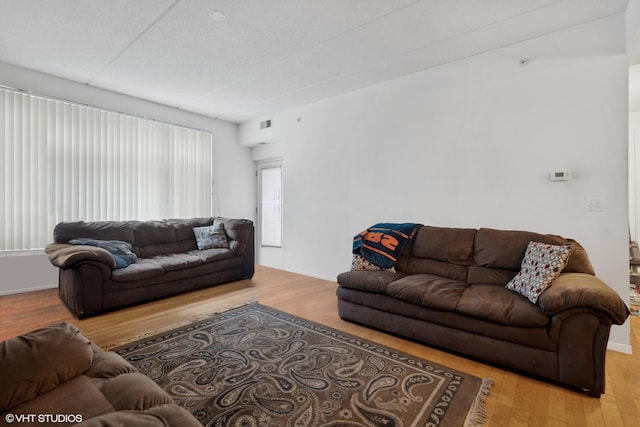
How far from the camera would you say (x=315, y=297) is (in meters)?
3.90

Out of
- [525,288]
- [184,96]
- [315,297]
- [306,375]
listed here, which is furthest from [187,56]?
[525,288]

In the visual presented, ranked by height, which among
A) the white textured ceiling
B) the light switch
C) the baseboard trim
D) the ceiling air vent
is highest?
the white textured ceiling

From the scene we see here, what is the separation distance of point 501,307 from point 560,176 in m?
1.52

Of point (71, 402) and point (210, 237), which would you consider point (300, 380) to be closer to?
point (71, 402)

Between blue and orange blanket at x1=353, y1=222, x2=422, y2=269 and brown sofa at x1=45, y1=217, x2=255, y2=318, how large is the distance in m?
2.07

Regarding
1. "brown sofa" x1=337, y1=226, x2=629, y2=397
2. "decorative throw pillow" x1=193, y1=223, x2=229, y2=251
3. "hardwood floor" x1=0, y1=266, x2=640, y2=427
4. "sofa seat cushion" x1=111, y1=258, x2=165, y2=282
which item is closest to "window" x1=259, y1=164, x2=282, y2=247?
"hardwood floor" x1=0, y1=266, x2=640, y2=427

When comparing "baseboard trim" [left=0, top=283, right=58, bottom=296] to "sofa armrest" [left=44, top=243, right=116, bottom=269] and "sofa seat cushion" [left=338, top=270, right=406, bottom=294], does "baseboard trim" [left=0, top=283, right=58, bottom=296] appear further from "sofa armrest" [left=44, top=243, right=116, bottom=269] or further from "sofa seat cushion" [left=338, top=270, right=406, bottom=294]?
"sofa seat cushion" [left=338, top=270, right=406, bottom=294]

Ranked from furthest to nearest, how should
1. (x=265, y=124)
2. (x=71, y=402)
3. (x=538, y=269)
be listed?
(x=265, y=124), (x=538, y=269), (x=71, y=402)

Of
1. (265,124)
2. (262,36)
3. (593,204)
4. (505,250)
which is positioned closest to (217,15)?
(262,36)

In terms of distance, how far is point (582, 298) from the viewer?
1902 mm

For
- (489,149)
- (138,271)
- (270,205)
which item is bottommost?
(138,271)

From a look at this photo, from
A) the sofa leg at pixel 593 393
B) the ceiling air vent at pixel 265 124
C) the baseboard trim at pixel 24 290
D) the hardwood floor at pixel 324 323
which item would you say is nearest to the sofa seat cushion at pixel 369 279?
the hardwood floor at pixel 324 323

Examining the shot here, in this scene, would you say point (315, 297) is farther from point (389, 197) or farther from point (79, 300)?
point (79, 300)

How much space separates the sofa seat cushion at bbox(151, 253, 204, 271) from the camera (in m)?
3.84
